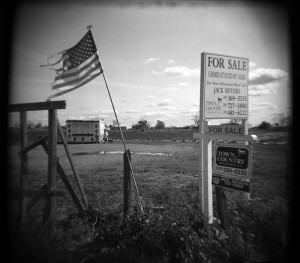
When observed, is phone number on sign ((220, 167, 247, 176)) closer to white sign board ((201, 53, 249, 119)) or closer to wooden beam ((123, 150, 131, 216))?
white sign board ((201, 53, 249, 119))

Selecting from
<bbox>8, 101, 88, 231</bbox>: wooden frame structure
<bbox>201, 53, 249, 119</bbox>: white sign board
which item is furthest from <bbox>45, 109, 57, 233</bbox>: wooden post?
<bbox>201, 53, 249, 119</bbox>: white sign board

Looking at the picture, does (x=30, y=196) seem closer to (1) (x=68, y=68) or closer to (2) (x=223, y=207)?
(1) (x=68, y=68)

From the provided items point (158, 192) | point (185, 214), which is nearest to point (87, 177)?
point (158, 192)

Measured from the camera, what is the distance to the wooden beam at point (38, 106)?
335 centimetres

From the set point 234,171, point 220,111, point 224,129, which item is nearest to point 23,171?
point 234,171

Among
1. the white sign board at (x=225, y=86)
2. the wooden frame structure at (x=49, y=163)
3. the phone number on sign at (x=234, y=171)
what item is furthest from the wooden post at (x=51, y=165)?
the phone number on sign at (x=234, y=171)

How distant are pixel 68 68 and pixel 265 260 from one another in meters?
4.15

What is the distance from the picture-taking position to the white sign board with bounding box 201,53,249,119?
388cm

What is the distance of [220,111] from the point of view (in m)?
4.06

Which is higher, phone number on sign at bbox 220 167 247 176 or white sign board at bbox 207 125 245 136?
white sign board at bbox 207 125 245 136

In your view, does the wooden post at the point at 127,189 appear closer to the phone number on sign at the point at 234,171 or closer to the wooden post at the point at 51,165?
the wooden post at the point at 51,165

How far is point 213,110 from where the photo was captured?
156 inches

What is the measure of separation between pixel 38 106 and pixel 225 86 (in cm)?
305

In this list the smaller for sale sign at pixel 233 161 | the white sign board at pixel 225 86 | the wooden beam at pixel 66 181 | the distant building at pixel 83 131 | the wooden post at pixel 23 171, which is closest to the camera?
the smaller for sale sign at pixel 233 161
